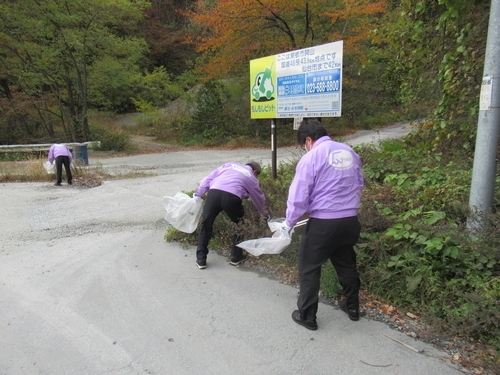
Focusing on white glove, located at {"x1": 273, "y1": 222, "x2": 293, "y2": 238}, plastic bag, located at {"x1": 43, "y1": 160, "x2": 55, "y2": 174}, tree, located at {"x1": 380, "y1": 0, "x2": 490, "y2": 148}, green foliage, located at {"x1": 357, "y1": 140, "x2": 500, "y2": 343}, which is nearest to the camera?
green foliage, located at {"x1": 357, "y1": 140, "x2": 500, "y2": 343}

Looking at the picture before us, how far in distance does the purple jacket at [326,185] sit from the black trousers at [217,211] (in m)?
1.40

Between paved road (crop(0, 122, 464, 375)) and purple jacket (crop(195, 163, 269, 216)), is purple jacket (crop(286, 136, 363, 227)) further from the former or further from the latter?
purple jacket (crop(195, 163, 269, 216))

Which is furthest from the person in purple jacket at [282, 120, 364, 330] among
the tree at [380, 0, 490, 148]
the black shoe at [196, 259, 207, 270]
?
the tree at [380, 0, 490, 148]

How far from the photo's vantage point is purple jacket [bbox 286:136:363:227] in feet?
10.0

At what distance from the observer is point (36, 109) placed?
20.0 m

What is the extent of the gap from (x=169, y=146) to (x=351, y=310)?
20.6m

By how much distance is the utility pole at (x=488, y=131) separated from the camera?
3.42 m

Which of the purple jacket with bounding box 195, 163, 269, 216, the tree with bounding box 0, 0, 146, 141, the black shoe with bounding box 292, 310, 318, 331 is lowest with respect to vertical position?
the black shoe with bounding box 292, 310, 318, 331

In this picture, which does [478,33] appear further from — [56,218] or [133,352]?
[56,218]

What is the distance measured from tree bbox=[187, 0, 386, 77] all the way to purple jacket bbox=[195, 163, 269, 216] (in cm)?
1176

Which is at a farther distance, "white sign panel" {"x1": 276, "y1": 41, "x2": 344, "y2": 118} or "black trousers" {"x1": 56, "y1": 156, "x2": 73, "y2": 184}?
"black trousers" {"x1": 56, "y1": 156, "x2": 73, "y2": 184}

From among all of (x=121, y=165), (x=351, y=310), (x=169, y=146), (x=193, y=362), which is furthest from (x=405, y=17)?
(x=169, y=146)

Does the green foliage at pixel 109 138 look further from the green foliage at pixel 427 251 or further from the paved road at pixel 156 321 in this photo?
the green foliage at pixel 427 251

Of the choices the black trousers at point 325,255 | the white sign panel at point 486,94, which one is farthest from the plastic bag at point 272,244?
the white sign panel at point 486,94
